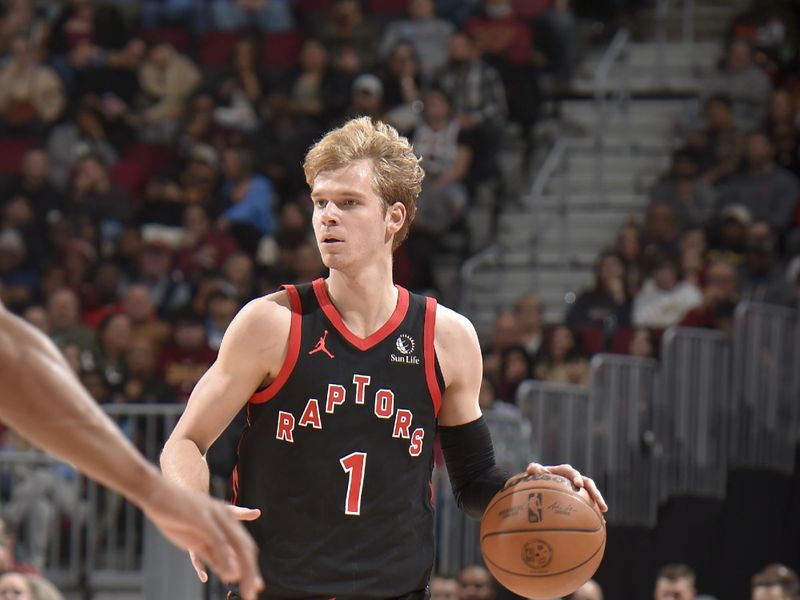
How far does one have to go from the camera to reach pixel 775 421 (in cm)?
1043

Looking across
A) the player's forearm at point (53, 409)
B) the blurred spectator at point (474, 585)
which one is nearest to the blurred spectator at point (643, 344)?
the blurred spectator at point (474, 585)

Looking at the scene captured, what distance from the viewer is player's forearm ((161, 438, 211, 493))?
14.7 feet

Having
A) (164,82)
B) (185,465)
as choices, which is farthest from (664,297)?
(185,465)

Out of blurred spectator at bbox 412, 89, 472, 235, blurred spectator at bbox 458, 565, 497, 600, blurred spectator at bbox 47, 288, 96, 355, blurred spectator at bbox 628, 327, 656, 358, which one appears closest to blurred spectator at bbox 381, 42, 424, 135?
blurred spectator at bbox 412, 89, 472, 235

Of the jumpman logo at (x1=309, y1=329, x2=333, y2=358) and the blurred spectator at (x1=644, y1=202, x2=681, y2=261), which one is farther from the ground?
the blurred spectator at (x1=644, y1=202, x2=681, y2=261)

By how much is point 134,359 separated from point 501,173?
14.8 ft

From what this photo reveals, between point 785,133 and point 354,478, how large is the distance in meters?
9.04

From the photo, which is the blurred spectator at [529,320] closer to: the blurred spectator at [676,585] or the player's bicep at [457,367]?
the blurred spectator at [676,585]

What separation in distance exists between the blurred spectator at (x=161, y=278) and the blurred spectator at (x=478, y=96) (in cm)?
282

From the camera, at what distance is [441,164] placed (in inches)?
523

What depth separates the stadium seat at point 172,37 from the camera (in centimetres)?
1541

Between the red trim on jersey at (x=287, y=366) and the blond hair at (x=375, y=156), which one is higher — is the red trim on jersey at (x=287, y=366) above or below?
below

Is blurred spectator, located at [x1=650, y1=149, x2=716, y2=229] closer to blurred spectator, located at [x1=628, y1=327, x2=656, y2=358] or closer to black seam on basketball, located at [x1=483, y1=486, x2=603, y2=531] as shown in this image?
Answer: blurred spectator, located at [x1=628, y1=327, x2=656, y2=358]

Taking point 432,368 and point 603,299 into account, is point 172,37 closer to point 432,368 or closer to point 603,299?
point 603,299
